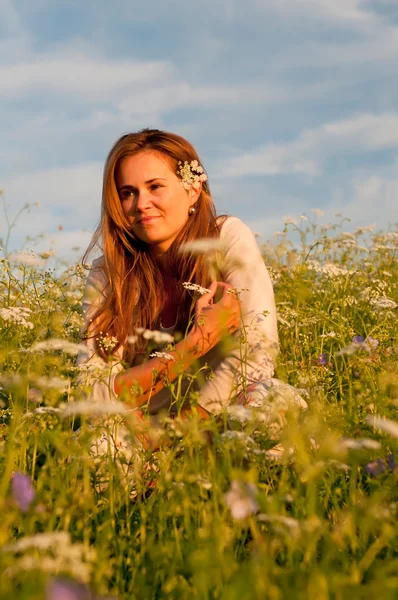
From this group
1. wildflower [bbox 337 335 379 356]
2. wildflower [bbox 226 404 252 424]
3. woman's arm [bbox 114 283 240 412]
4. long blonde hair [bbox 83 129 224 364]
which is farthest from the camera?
long blonde hair [bbox 83 129 224 364]

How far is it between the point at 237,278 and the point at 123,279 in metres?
0.76

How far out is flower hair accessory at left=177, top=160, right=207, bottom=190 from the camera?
4.12 m

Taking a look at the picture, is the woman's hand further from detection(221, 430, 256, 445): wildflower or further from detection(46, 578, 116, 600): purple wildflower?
detection(46, 578, 116, 600): purple wildflower

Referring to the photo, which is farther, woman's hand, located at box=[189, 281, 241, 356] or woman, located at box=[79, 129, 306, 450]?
woman, located at box=[79, 129, 306, 450]

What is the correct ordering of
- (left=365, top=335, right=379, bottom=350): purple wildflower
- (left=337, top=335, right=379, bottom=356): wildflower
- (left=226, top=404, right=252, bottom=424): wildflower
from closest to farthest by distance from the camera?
(left=226, top=404, right=252, bottom=424): wildflower < (left=337, top=335, right=379, bottom=356): wildflower < (left=365, top=335, right=379, bottom=350): purple wildflower

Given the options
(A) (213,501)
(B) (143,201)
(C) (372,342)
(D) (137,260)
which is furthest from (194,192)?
(A) (213,501)

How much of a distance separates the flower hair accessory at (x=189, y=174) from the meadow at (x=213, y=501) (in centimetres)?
82

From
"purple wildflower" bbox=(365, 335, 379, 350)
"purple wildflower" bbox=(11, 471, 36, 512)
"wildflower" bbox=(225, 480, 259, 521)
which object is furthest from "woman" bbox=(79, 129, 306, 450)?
"wildflower" bbox=(225, 480, 259, 521)

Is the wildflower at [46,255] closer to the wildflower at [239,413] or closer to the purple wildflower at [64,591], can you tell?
the wildflower at [239,413]

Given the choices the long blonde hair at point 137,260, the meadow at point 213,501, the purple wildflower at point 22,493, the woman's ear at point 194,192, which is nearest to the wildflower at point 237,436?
the meadow at point 213,501

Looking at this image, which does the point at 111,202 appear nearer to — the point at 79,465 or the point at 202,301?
the point at 202,301

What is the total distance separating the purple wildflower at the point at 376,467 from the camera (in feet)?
7.86

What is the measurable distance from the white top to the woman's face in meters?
0.31

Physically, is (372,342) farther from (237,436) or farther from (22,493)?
(22,493)
